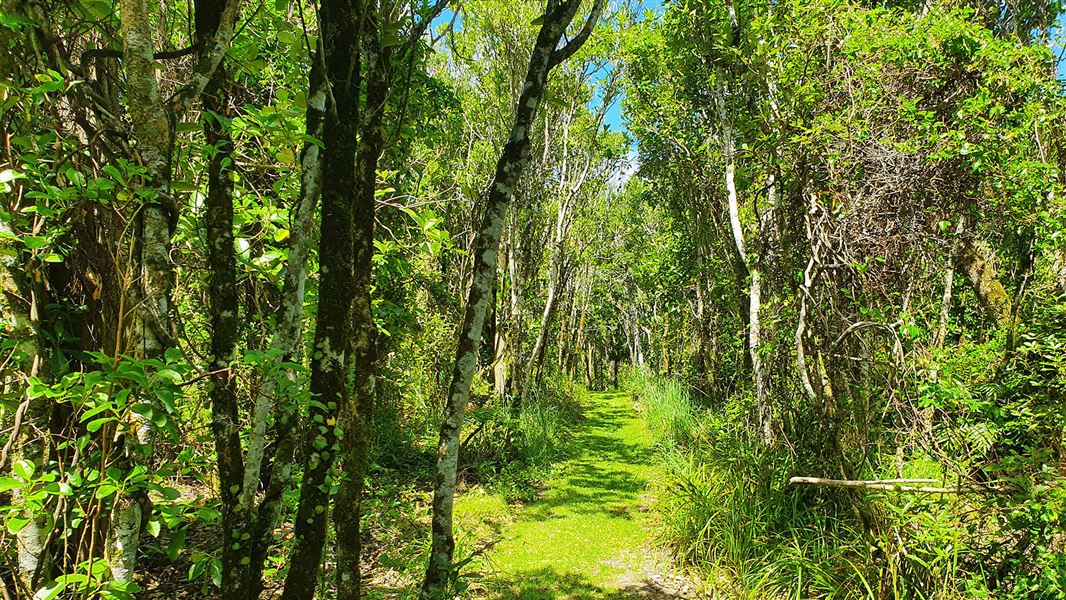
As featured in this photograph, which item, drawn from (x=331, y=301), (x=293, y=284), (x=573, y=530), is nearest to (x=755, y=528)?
(x=573, y=530)

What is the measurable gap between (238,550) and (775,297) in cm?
475

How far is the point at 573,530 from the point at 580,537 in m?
0.22

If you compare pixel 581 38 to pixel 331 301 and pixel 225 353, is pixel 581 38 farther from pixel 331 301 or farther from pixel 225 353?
pixel 225 353

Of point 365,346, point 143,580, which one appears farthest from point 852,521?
point 143,580

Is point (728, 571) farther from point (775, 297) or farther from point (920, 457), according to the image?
point (775, 297)

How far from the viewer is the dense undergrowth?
3.26 m

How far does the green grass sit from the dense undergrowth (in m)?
0.66

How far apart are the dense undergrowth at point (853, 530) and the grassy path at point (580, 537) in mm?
542

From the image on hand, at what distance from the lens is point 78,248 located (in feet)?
8.51

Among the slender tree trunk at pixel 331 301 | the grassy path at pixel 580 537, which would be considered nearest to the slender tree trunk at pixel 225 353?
the slender tree trunk at pixel 331 301

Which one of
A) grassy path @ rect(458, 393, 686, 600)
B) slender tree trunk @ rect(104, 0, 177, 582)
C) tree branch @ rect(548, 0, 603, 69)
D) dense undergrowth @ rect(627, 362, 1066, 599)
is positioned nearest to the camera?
slender tree trunk @ rect(104, 0, 177, 582)

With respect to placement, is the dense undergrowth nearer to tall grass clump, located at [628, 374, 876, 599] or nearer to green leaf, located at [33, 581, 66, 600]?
tall grass clump, located at [628, 374, 876, 599]

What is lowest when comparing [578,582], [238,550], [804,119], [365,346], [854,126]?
[578,582]

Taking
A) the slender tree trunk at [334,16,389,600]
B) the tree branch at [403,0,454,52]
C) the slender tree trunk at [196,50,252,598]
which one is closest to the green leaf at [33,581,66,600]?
the slender tree trunk at [196,50,252,598]
